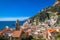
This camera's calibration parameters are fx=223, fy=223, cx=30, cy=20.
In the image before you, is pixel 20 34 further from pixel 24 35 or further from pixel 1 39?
pixel 1 39

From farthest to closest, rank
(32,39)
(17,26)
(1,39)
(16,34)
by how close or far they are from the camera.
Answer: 1. (17,26)
2. (16,34)
3. (32,39)
4. (1,39)

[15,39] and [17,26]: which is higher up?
[17,26]

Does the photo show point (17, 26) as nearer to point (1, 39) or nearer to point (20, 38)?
point (20, 38)

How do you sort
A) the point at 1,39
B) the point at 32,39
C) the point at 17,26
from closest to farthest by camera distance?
the point at 1,39 < the point at 32,39 < the point at 17,26

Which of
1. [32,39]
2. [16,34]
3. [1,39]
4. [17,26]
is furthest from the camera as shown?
[17,26]

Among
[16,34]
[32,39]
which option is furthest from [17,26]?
[32,39]

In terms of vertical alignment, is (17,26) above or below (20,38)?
above

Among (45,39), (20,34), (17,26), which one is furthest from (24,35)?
(17,26)

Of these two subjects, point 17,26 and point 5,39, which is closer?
point 5,39

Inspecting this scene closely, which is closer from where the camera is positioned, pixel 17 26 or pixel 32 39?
pixel 32 39
